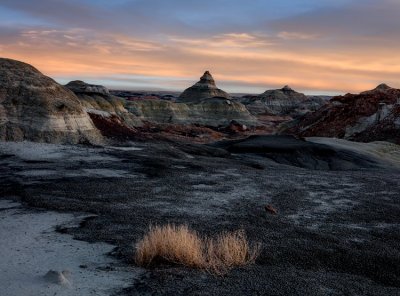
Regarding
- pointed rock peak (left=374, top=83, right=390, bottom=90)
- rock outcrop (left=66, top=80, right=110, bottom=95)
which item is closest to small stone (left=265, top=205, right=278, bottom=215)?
rock outcrop (left=66, top=80, right=110, bottom=95)

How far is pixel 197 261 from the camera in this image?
5.89 meters

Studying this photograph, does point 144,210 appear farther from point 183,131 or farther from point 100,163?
point 183,131

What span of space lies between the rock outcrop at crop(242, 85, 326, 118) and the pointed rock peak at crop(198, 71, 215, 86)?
2036 cm

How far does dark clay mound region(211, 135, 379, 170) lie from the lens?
24.2 metres

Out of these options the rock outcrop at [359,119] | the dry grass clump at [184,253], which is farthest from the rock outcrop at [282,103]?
the dry grass clump at [184,253]

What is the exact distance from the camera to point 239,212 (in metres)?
10.1

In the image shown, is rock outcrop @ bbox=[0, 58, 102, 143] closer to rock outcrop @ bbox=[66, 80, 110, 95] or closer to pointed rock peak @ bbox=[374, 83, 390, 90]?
rock outcrop @ bbox=[66, 80, 110, 95]

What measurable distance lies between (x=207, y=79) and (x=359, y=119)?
60073 millimetres

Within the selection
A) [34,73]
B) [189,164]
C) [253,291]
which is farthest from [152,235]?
[34,73]

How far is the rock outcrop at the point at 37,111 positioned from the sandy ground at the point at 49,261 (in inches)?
496

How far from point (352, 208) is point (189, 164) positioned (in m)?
8.39

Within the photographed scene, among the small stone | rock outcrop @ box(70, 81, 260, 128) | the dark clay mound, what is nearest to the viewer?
the small stone

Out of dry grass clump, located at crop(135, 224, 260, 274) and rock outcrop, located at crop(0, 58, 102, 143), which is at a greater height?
rock outcrop, located at crop(0, 58, 102, 143)

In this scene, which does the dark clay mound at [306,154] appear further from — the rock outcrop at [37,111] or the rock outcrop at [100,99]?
the rock outcrop at [100,99]
